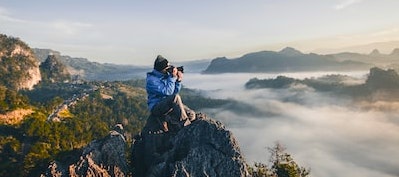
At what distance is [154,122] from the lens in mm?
26906

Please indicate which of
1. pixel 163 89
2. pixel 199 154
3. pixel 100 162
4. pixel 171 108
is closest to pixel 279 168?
pixel 171 108

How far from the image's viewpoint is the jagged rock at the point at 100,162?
23391 millimetres

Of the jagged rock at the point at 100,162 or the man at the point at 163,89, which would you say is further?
the man at the point at 163,89

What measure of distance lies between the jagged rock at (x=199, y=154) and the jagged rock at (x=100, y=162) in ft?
5.59

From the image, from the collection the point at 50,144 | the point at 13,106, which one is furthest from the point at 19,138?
the point at 13,106

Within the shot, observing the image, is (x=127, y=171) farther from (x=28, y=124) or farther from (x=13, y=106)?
(x=13, y=106)

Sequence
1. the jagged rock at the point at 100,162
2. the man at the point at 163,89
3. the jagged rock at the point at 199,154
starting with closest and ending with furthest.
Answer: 1. the jagged rock at the point at 199,154
2. the jagged rock at the point at 100,162
3. the man at the point at 163,89

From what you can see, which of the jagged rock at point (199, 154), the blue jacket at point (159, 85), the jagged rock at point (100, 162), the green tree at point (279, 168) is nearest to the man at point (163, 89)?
the blue jacket at point (159, 85)

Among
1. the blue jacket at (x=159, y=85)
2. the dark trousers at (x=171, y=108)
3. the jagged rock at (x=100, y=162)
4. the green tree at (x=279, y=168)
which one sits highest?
the blue jacket at (x=159, y=85)

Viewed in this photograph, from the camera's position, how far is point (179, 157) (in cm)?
2381

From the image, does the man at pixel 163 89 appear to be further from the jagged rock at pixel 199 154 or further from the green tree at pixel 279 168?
the green tree at pixel 279 168

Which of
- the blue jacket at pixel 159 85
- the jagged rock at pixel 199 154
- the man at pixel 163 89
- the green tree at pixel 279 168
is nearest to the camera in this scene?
the jagged rock at pixel 199 154

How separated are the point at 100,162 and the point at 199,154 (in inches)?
224

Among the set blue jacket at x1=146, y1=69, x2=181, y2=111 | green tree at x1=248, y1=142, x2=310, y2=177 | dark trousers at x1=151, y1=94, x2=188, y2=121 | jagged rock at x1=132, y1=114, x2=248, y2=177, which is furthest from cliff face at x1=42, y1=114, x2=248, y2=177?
green tree at x1=248, y1=142, x2=310, y2=177
